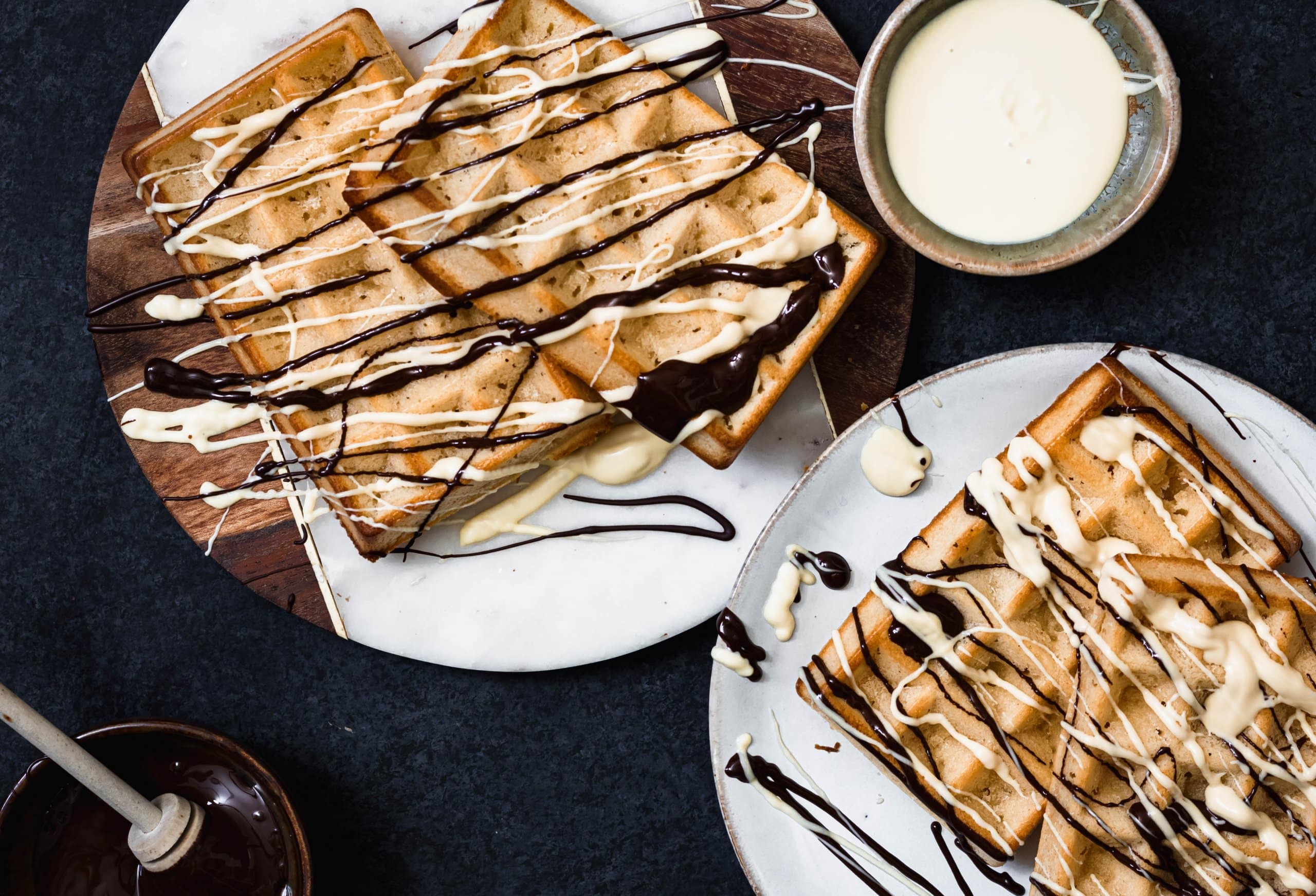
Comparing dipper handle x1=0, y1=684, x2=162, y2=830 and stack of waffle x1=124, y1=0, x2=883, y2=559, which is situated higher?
stack of waffle x1=124, y1=0, x2=883, y2=559

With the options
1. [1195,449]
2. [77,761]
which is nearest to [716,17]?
[1195,449]

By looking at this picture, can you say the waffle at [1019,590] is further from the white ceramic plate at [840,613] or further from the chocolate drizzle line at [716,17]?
the chocolate drizzle line at [716,17]

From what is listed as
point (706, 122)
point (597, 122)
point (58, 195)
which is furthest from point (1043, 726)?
point (58, 195)

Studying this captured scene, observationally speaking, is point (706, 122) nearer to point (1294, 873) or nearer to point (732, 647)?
point (732, 647)

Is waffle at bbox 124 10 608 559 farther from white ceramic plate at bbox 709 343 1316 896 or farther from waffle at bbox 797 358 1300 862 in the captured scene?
waffle at bbox 797 358 1300 862

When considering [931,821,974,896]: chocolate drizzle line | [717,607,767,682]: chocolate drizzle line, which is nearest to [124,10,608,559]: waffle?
[717,607,767,682]: chocolate drizzle line

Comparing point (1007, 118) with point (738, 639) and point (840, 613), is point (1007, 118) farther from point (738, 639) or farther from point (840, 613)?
point (738, 639)

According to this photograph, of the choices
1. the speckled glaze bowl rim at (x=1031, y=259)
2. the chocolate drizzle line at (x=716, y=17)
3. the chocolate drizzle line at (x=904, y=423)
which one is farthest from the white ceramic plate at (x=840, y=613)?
the chocolate drizzle line at (x=716, y=17)
